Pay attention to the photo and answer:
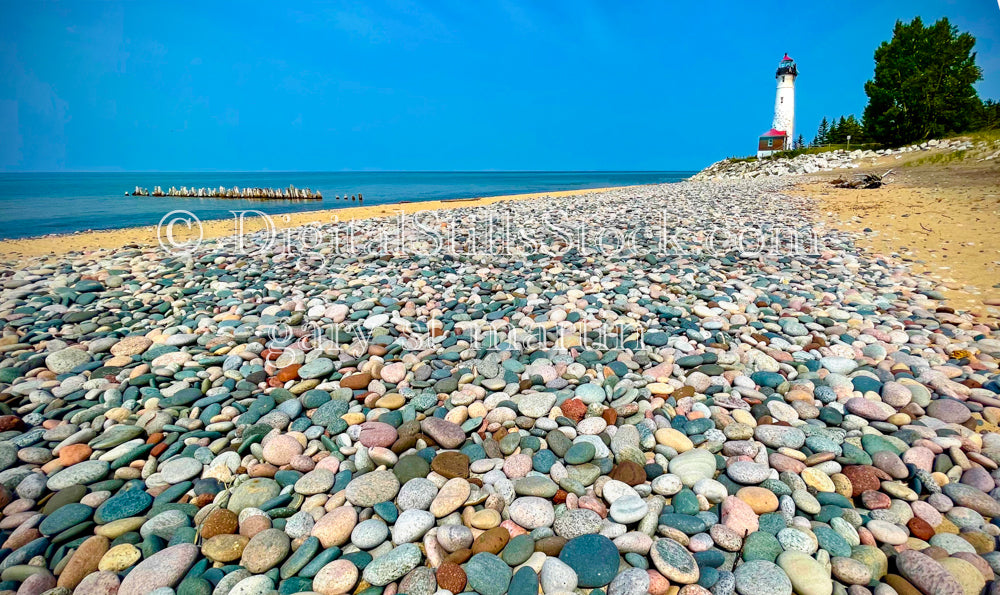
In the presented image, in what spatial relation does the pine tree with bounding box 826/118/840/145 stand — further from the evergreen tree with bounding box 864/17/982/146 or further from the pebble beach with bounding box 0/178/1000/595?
the pebble beach with bounding box 0/178/1000/595

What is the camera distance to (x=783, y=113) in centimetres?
5156

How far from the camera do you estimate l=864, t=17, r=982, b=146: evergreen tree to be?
32.2 meters

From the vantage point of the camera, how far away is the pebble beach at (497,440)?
183 centimetres

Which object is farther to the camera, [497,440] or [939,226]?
[939,226]

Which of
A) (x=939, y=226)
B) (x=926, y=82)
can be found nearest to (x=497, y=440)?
(x=939, y=226)

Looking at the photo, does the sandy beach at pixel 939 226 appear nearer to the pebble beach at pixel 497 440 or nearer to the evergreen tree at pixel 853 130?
the pebble beach at pixel 497 440

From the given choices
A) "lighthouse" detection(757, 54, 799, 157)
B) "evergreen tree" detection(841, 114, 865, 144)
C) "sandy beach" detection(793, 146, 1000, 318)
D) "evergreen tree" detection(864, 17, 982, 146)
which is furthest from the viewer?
"lighthouse" detection(757, 54, 799, 157)

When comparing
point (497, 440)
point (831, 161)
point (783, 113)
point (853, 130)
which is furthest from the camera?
point (783, 113)

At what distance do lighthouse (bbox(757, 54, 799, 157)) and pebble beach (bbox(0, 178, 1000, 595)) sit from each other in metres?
54.0

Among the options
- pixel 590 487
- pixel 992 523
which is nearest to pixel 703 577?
pixel 590 487

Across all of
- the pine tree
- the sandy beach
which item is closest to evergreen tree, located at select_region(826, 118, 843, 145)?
the pine tree

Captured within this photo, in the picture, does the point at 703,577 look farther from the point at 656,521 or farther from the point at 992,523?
the point at 992,523

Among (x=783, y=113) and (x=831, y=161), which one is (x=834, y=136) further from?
(x=831, y=161)

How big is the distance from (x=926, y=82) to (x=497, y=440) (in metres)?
44.9
